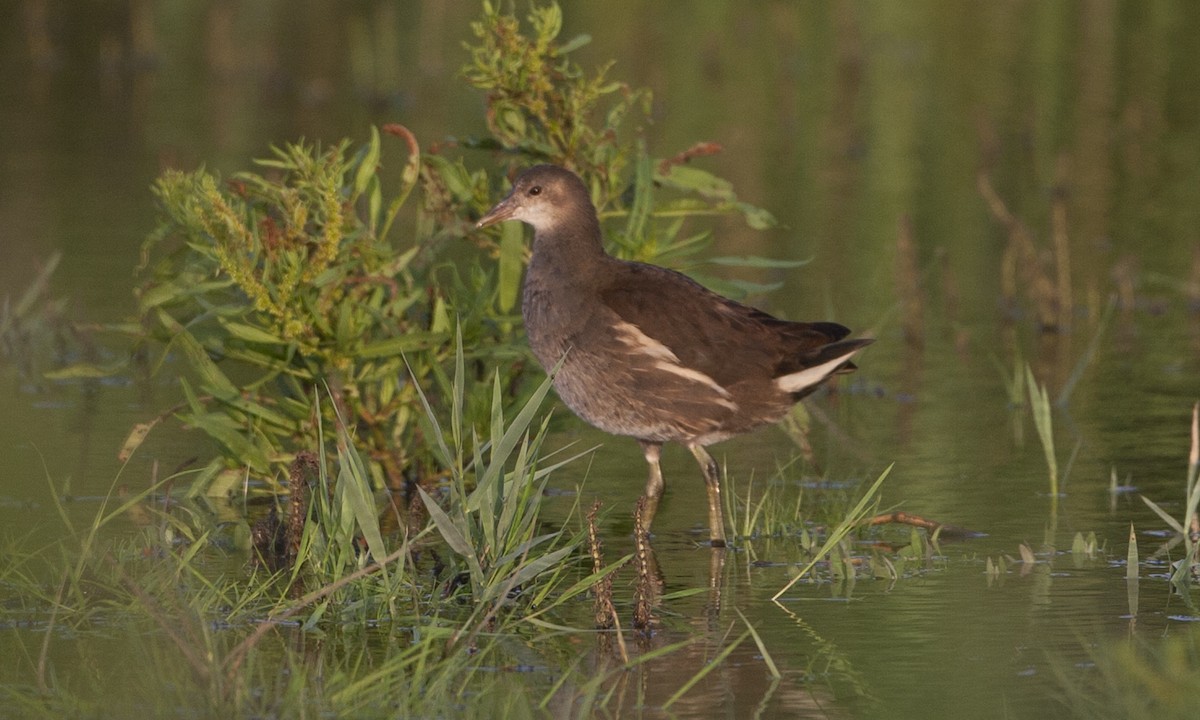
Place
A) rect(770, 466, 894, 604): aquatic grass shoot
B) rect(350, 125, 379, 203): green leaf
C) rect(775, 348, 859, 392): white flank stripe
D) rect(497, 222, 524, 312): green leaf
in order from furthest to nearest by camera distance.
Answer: rect(497, 222, 524, 312): green leaf < rect(350, 125, 379, 203): green leaf < rect(775, 348, 859, 392): white flank stripe < rect(770, 466, 894, 604): aquatic grass shoot

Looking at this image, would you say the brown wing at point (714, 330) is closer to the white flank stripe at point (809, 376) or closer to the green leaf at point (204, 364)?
the white flank stripe at point (809, 376)

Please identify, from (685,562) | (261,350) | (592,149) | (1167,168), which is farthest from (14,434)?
(1167,168)

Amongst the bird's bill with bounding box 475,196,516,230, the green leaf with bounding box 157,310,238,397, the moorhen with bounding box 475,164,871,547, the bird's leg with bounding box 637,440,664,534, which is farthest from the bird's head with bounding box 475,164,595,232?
the green leaf with bounding box 157,310,238,397

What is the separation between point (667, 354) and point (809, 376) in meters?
0.58

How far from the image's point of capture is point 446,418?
9266mm

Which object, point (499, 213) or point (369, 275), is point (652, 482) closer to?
point (499, 213)

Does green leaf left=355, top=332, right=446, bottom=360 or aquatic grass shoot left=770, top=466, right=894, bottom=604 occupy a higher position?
green leaf left=355, top=332, right=446, bottom=360

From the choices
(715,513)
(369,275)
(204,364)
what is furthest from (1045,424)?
(204,364)

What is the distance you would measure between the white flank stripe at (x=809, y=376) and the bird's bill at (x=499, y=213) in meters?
1.45

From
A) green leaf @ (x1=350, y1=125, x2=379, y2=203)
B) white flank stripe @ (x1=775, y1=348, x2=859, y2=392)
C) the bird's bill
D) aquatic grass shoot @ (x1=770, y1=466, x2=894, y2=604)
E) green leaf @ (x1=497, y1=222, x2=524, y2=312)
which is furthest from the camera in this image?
green leaf @ (x1=497, y1=222, x2=524, y2=312)

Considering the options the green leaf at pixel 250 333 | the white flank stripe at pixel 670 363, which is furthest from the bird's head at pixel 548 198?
the green leaf at pixel 250 333

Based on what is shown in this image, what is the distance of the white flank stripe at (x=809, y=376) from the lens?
26.7 ft

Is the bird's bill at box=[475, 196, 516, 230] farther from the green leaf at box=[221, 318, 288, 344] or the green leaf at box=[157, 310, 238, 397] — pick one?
the green leaf at box=[157, 310, 238, 397]

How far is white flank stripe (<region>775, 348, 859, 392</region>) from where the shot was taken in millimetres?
8148
